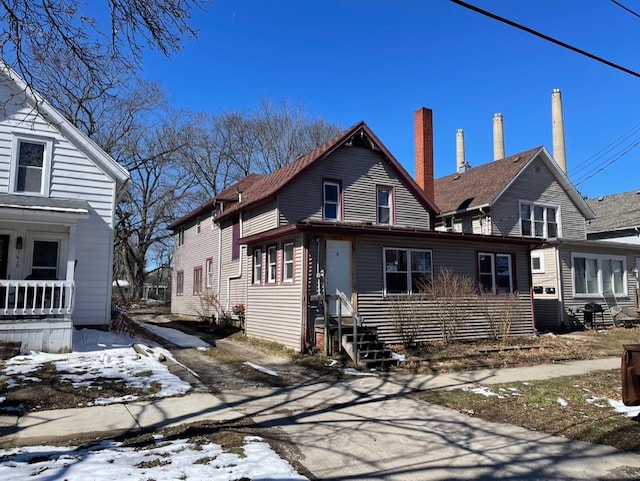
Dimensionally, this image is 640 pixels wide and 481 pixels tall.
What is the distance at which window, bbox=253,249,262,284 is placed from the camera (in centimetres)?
1597

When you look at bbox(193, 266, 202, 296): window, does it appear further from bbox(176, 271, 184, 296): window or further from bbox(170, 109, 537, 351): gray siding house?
bbox(176, 271, 184, 296): window

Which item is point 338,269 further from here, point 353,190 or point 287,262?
point 353,190

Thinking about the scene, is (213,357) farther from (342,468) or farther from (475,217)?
(475,217)

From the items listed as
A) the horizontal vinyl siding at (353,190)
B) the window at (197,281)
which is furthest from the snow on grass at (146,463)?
the window at (197,281)

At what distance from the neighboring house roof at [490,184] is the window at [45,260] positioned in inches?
664

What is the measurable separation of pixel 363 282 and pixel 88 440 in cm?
898

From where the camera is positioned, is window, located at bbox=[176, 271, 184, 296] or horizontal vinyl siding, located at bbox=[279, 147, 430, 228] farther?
window, located at bbox=[176, 271, 184, 296]

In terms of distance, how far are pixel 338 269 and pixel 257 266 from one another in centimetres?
370

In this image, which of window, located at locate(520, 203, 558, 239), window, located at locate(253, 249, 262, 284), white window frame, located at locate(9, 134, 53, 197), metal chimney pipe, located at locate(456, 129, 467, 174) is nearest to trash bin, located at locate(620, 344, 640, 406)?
window, located at locate(253, 249, 262, 284)

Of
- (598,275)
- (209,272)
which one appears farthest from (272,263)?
(598,275)

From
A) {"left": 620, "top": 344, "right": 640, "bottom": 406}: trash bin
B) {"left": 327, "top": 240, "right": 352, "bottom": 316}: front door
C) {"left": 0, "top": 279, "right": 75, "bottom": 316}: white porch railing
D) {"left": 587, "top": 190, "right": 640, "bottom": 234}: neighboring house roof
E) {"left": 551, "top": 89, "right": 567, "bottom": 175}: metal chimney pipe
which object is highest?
{"left": 551, "top": 89, "right": 567, "bottom": 175}: metal chimney pipe

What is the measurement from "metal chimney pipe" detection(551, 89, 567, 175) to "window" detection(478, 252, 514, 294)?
25.1m

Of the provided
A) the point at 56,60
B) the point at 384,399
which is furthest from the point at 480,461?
the point at 56,60

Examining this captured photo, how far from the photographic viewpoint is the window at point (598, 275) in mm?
20812
